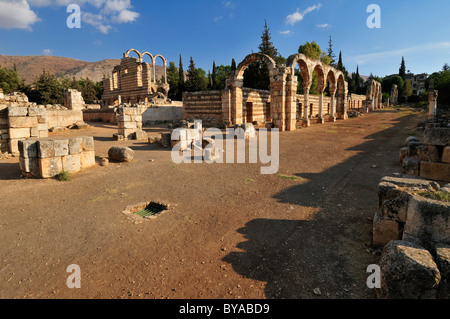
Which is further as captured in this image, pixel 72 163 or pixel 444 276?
pixel 72 163

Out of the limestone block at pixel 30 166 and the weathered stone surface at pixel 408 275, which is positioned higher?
the limestone block at pixel 30 166

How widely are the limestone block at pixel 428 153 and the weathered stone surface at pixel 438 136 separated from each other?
0.40ft

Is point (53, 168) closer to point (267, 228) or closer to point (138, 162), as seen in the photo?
point (138, 162)

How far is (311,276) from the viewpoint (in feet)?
9.58

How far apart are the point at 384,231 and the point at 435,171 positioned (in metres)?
3.99

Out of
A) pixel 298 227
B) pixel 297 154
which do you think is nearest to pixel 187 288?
pixel 298 227

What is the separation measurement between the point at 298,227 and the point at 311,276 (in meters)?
→ 1.22

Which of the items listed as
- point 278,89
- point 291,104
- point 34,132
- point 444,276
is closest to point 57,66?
point 34,132

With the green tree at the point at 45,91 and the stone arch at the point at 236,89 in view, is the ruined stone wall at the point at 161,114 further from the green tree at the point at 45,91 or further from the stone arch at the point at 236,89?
the green tree at the point at 45,91

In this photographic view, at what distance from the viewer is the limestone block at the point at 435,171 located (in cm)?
579

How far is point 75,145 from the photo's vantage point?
740 centimetres

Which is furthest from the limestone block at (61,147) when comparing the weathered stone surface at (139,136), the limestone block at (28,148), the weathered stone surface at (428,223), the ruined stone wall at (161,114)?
the ruined stone wall at (161,114)

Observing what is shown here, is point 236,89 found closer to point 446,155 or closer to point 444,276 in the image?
point 446,155

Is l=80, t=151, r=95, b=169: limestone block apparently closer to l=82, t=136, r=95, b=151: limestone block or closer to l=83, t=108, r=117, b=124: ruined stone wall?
l=82, t=136, r=95, b=151: limestone block
